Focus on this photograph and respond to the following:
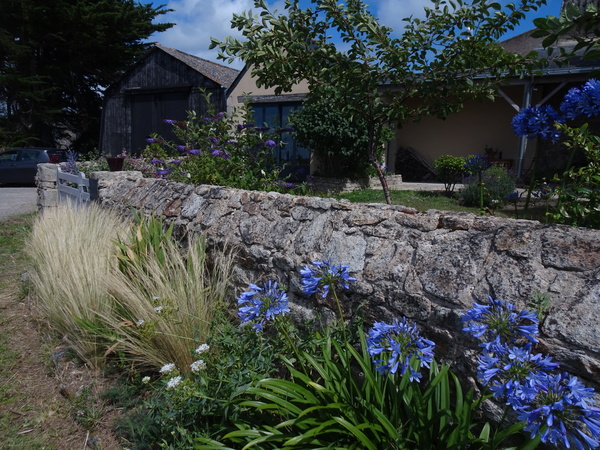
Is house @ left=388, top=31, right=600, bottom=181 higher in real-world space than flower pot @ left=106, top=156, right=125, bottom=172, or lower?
higher

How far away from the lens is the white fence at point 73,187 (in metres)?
6.98

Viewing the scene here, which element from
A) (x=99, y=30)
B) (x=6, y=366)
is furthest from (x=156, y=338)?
(x=99, y=30)

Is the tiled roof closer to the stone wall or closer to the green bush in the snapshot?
the green bush

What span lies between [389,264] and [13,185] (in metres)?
20.2

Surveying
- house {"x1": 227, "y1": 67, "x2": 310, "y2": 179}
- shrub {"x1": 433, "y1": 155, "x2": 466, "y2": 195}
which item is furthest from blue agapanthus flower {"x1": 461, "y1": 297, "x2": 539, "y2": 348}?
house {"x1": 227, "y1": 67, "x2": 310, "y2": 179}

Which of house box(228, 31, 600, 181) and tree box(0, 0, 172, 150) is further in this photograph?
Answer: tree box(0, 0, 172, 150)

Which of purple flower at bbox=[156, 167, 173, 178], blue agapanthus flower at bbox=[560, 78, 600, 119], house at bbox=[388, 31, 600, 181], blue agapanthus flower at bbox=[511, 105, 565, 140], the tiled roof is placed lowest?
purple flower at bbox=[156, 167, 173, 178]

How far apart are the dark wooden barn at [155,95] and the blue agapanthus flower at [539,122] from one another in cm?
1581

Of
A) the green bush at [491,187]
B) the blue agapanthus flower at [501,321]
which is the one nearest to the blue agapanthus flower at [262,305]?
the blue agapanthus flower at [501,321]

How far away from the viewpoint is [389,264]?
2.55 meters

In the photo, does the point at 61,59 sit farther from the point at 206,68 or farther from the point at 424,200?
the point at 424,200

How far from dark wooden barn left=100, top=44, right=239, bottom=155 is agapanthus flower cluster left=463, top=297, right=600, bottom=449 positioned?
16.9 m

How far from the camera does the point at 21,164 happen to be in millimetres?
17453

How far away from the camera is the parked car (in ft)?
57.3
